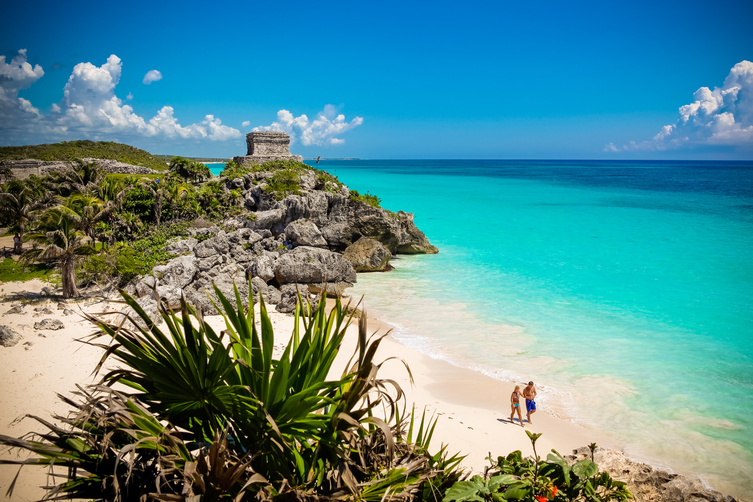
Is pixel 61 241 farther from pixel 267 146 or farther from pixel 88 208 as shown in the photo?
pixel 267 146

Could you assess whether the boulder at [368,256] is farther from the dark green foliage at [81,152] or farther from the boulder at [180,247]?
the dark green foliage at [81,152]

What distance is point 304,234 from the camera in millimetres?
15953

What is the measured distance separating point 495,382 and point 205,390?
7.03 metres

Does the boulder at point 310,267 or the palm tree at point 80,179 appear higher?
the palm tree at point 80,179

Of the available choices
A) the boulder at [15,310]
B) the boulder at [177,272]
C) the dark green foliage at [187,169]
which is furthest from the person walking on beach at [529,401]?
the dark green foliage at [187,169]

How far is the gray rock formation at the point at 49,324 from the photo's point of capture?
8.81 meters

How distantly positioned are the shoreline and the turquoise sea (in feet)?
1.70

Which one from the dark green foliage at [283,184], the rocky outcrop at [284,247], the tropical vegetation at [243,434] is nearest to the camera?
the tropical vegetation at [243,434]

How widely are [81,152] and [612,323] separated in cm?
3833

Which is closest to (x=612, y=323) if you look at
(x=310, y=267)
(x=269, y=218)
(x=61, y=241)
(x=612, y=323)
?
(x=612, y=323)

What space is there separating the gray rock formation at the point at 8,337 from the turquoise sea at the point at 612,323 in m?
7.52

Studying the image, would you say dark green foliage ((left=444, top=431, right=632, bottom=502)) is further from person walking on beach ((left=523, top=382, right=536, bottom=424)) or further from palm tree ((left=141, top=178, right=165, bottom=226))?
palm tree ((left=141, top=178, right=165, bottom=226))

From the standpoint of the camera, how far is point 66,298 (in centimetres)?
1088

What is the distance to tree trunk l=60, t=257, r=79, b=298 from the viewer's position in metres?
10.8
